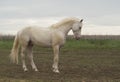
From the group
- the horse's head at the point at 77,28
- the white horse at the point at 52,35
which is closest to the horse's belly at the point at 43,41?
the white horse at the point at 52,35

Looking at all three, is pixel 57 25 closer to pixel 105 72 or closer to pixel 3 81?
pixel 105 72

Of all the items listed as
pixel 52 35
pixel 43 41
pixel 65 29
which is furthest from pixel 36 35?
pixel 65 29

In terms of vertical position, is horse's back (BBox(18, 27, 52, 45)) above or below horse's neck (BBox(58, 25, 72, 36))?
below

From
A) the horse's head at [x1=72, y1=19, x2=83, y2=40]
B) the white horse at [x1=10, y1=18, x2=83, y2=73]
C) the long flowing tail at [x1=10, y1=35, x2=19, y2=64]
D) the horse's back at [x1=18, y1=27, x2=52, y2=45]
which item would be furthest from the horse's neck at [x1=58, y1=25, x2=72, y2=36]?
the long flowing tail at [x1=10, y1=35, x2=19, y2=64]

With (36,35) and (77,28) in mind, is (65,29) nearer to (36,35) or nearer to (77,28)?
(77,28)

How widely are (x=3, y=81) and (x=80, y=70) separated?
5.07 metres

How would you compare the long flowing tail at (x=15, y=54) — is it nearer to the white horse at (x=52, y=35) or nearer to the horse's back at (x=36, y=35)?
the white horse at (x=52, y=35)

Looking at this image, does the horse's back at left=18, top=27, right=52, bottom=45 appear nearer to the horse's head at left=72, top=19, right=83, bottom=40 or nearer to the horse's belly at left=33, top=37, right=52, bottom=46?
the horse's belly at left=33, top=37, right=52, bottom=46

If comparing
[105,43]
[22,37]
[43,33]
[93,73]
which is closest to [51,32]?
[43,33]

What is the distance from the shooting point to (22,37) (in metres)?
15.8

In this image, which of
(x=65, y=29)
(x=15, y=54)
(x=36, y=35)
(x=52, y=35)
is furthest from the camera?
(x=15, y=54)

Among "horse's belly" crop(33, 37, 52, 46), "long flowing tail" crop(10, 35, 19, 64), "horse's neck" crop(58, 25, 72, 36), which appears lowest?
"long flowing tail" crop(10, 35, 19, 64)

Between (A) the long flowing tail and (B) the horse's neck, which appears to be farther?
(A) the long flowing tail

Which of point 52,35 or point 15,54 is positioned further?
point 15,54
